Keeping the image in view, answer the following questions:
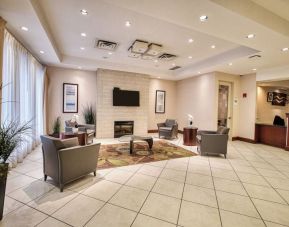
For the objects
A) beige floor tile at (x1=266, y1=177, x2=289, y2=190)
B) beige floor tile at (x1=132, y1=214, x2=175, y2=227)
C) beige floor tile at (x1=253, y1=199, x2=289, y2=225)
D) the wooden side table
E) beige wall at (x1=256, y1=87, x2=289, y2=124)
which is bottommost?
beige floor tile at (x1=253, y1=199, x2=289, y2=225)

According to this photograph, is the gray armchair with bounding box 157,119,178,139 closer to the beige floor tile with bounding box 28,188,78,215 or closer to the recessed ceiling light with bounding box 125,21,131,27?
the recessed ceiling light with bounding box 125,21,131,27

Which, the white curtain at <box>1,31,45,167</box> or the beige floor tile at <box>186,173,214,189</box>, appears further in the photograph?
the white curtain at <box>1,31,45,167</box>

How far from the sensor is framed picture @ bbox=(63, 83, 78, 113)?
696cm

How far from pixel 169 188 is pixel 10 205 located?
2.41m

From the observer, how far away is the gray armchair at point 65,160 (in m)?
2.67

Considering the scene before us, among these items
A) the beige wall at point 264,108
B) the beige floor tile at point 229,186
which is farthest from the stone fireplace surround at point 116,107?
the beige wall at point 264,108

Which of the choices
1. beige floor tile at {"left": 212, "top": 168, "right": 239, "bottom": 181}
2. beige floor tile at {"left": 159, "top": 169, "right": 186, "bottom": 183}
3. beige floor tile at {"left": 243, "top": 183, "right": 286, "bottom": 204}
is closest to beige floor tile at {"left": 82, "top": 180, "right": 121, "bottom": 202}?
beige floor tile at {"left": 159, "top": 169, "right": 186, "bottom": 183}

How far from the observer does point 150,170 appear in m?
3.64

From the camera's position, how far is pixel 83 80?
287 inches

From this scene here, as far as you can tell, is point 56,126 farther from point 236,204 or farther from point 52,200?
point 236,204

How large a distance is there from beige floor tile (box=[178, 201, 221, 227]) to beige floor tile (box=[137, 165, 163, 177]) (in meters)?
1.11

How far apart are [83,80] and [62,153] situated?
5333 millimetres

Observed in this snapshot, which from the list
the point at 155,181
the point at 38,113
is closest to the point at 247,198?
the point at 155,181

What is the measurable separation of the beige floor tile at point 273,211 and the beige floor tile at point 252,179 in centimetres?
73
